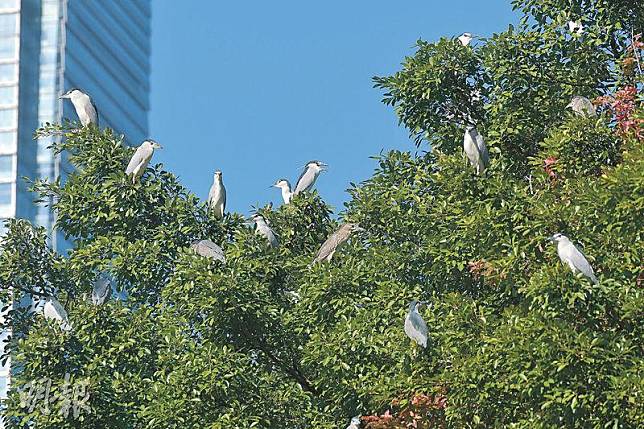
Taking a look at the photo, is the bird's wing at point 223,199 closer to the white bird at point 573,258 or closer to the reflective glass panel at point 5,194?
the white bird at point 573,258

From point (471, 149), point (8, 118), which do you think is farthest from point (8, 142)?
point (471, 149)

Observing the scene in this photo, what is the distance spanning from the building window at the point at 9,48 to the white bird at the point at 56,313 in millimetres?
62818

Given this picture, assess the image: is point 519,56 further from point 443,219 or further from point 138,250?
point 138,250

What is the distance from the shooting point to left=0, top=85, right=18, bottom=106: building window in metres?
76.1

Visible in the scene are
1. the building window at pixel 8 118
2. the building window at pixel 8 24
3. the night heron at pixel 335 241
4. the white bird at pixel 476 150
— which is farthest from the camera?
the building window at pixel 8 24

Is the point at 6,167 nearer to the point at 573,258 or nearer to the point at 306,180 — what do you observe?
the point at 306,180

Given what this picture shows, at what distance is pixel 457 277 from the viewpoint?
14219 millimetres

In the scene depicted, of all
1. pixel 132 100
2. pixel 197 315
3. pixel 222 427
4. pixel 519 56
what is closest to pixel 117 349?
pixel 197 315

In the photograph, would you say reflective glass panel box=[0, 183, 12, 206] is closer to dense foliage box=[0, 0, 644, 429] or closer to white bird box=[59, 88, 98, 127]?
white bird box=[59, 88, 98, 127]

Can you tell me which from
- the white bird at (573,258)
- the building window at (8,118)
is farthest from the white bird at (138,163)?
the building window at (8,118)

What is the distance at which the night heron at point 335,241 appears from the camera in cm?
1494

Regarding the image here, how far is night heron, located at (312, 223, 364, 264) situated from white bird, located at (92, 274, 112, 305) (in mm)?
2353

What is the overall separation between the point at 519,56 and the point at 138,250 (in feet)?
15.1

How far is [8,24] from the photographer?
251 feet
